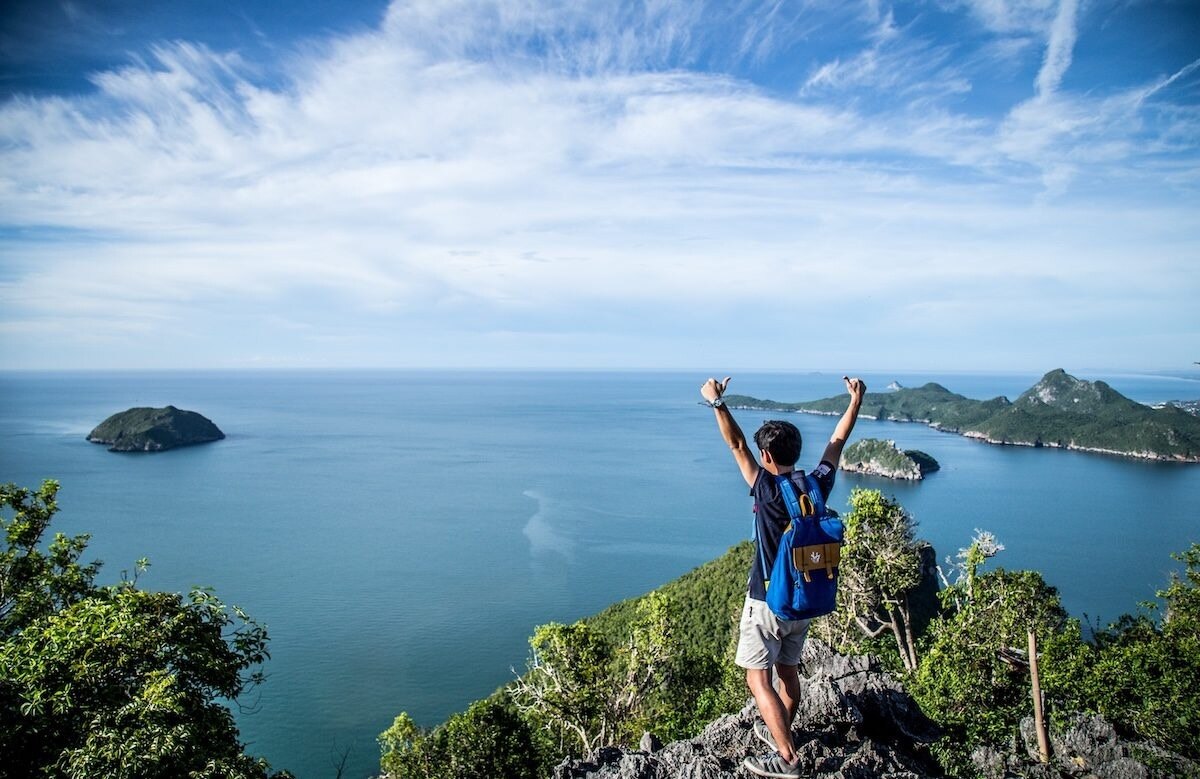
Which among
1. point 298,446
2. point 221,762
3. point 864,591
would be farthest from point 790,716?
point 298,446

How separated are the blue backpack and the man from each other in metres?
0.08

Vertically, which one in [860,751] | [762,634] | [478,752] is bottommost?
[478,752]

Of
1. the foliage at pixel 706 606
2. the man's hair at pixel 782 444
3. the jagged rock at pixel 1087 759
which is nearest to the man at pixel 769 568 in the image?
the man's hair at pixel 782 444

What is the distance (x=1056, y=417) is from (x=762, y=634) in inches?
5265

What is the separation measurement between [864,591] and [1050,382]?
482ft

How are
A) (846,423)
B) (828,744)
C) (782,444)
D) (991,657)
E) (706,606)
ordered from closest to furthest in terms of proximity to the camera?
(782,444) → (846,423) → (828,744) → (991,657) → (706,606)

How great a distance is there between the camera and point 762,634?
3992 mm

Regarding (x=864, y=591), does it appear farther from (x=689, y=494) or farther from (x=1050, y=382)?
(x=1050, y=382)

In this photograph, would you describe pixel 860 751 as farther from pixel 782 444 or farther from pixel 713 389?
pixel 713 389

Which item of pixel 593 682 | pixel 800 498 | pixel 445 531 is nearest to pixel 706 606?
pixel 593 682

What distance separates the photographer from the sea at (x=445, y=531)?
99.0 feet

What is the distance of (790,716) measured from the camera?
436 centimetres

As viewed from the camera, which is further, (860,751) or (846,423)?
(860,751)

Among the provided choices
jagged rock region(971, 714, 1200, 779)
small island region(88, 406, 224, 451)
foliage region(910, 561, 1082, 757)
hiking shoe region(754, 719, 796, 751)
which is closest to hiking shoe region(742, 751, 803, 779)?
hiking shoe region(754, 719, 796, 751)
